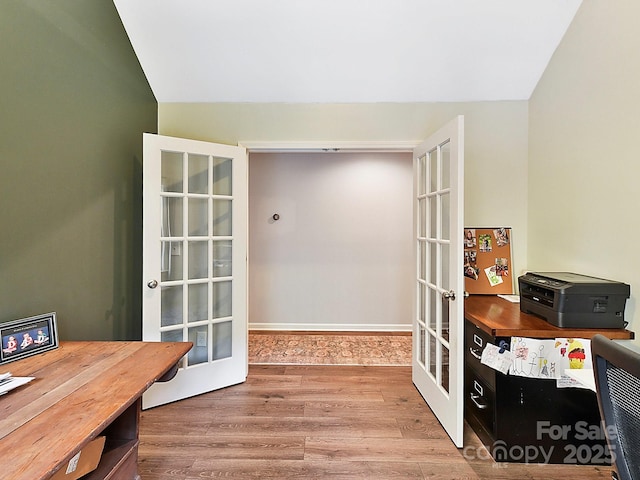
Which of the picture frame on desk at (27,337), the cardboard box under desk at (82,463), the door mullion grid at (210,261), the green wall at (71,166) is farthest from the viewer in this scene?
the door mullion grid at (210,261)

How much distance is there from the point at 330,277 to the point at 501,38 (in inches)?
113

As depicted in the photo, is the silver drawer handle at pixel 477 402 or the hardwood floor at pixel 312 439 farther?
the silver drawer handle at pixel 477 402

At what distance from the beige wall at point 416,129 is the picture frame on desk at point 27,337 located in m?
1.73

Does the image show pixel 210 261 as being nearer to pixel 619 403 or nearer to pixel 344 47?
pixel 344 47

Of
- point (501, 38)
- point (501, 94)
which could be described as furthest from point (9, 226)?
point (501, 94)

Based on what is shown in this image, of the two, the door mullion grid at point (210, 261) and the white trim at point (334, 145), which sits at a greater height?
the white trim at point (334, 145)

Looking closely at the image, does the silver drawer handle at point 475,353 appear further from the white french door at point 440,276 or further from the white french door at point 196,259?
the white french door at point 196,259

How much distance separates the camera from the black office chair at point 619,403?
71 cm

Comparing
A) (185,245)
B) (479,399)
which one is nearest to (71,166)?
(185,245)

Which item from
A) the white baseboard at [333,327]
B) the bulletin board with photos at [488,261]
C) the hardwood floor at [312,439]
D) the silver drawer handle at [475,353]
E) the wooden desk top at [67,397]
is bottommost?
the hardwood floor at [312,439]

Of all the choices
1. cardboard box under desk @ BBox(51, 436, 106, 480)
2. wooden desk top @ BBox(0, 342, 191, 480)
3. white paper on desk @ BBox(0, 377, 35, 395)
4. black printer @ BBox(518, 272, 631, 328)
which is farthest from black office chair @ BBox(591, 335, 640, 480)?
white paper on desk @ BBox(0, 377, 35, 395)

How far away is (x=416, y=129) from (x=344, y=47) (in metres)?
0.84

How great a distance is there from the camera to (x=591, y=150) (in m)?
1.90

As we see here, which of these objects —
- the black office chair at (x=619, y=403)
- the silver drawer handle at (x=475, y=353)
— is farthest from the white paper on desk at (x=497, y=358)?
the black office chair at (x=619, y=403)
